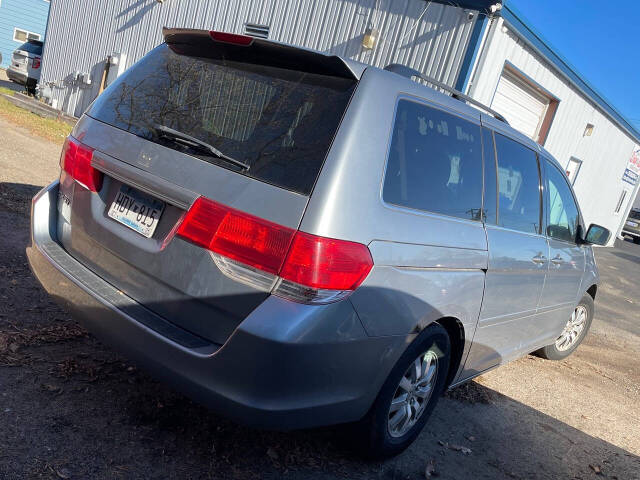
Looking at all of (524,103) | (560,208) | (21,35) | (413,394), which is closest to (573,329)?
(560,208)

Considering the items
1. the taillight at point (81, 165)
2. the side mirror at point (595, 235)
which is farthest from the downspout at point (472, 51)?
the taillight at point (81, 165)

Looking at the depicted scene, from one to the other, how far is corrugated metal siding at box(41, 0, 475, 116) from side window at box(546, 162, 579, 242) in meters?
3.81

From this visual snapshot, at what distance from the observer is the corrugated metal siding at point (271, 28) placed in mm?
8688

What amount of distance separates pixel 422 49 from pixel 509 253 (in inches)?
250

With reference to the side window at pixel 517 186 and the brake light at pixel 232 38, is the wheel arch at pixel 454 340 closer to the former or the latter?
the side window at pixel 517 186

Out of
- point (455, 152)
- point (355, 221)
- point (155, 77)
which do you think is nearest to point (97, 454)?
point (355, 221)

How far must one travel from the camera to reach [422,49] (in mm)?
8852

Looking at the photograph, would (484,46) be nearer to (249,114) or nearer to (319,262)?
(249,114)

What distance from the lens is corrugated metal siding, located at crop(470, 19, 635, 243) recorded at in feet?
28.6

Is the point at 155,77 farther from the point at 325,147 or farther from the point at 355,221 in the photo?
the point at 355,221

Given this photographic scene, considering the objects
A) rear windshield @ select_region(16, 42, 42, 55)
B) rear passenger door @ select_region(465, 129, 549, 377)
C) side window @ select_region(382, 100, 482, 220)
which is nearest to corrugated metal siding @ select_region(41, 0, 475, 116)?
rear windshield @ select_region(16, 42, 42, 55)

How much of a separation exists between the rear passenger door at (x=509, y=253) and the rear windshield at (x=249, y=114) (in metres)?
1.34

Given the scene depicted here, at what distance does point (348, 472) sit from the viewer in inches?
109

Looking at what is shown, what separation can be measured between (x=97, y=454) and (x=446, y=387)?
196 centimetres
